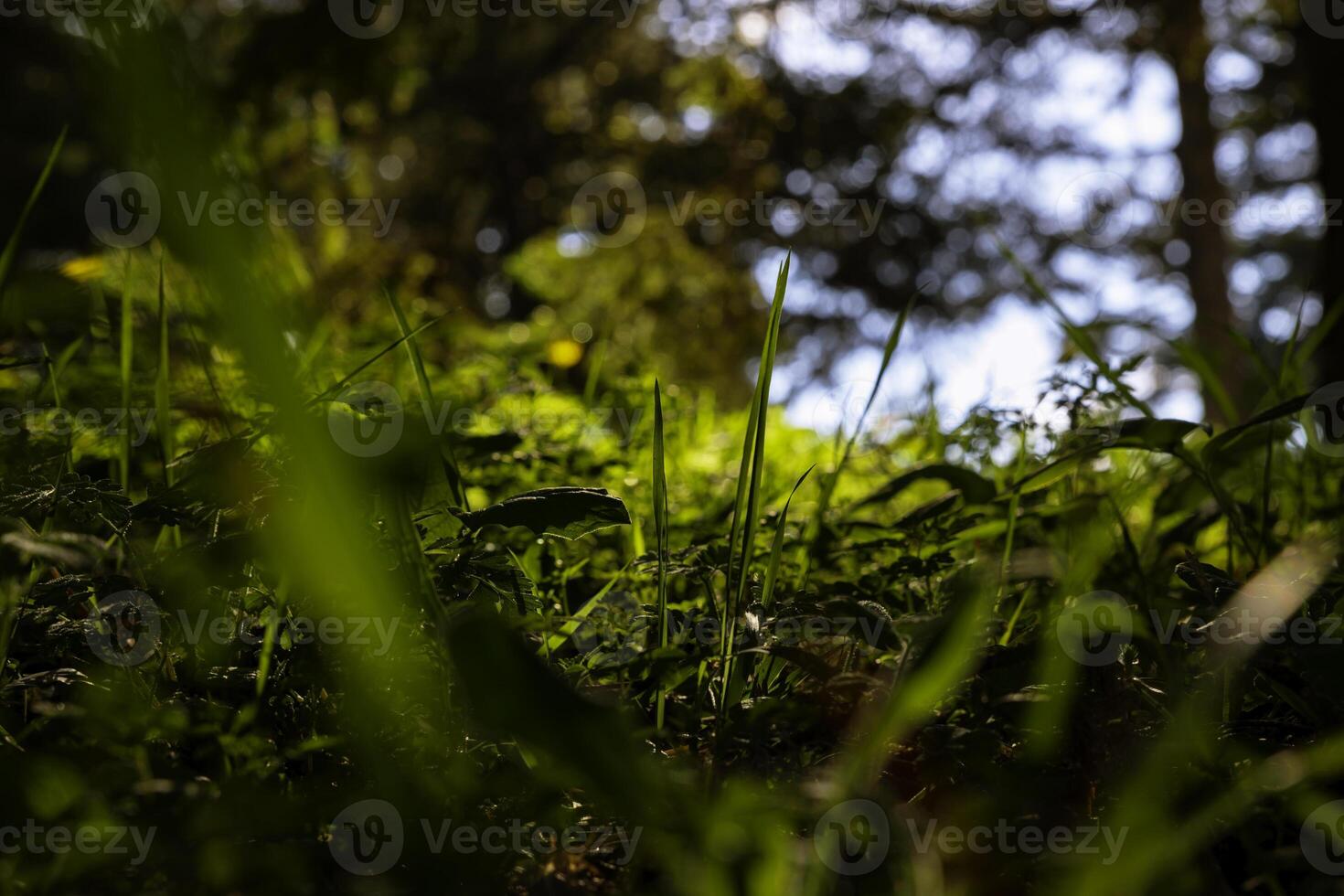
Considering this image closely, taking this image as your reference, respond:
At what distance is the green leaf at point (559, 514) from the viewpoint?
100 centimetres

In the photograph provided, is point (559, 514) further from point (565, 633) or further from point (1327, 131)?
point (1327, 131)

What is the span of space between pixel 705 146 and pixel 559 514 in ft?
22.1

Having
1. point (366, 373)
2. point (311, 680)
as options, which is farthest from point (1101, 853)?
point (366, 373)

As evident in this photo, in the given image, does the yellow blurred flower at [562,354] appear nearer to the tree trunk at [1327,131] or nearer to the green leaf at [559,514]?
the green leaf at [559,514]

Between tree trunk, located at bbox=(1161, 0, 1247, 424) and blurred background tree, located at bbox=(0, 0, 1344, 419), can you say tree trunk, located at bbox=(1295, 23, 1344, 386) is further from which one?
tree trunk, located at bbox=(1161, 0, 1247, 424)

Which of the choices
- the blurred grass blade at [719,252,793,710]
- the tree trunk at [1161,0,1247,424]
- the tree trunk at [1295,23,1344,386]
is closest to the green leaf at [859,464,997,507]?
the blurred grass blade at [719,252,793,710]

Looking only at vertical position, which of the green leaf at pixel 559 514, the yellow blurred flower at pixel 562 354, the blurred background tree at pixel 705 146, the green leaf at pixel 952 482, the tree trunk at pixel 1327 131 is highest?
the blurred background tree at pixel 705 146

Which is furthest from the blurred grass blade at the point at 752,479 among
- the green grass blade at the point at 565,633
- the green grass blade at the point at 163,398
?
the green grass blade at the point at 163,398

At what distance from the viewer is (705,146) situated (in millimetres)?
7270

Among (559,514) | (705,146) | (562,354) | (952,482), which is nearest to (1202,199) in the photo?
(705,146)

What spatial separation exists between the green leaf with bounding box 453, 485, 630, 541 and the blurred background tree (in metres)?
1.71

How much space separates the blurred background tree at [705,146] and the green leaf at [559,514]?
5.62 ft

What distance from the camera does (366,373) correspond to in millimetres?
2258

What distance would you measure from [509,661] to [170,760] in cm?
36
